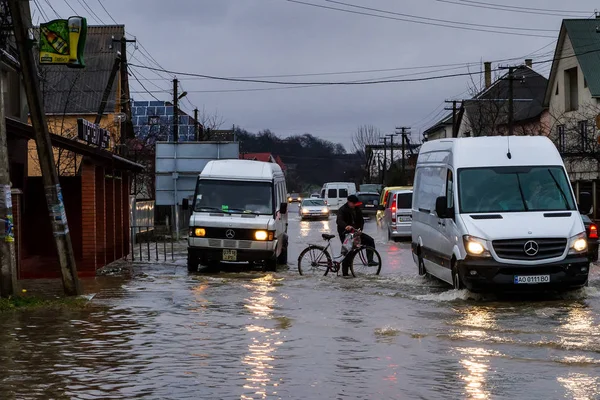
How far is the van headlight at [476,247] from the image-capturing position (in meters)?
15.4

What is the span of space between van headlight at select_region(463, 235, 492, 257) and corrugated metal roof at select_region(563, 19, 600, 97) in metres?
36.9

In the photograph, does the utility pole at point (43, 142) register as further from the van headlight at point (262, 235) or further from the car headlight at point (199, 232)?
the van headlight at point (262, 235)

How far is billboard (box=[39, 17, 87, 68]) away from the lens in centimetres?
1862

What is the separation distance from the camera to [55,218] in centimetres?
1581

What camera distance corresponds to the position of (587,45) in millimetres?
52844

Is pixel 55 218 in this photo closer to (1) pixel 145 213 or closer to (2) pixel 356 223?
(2) pixel 356 223

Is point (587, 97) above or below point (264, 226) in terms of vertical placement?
above

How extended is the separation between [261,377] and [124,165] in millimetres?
17174

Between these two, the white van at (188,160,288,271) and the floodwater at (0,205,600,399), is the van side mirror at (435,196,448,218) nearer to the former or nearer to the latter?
the floodwater at (0,205,600,399)

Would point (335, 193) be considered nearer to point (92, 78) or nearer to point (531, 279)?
point (92, 78)

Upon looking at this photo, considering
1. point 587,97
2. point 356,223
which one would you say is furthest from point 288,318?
point 587,97

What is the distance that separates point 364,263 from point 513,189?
547cm

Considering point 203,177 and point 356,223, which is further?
point 203,177

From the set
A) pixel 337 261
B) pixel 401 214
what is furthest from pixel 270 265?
pixel 401 214
